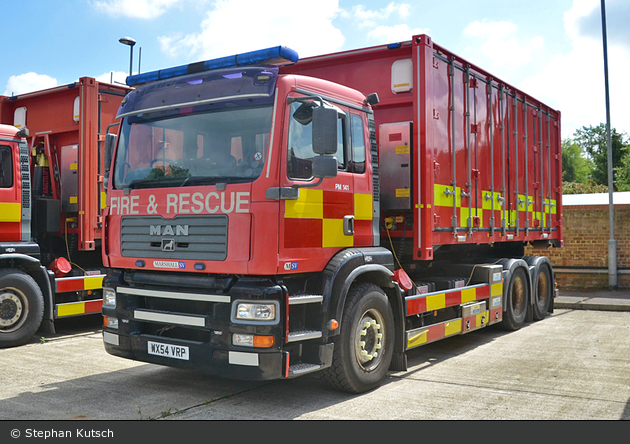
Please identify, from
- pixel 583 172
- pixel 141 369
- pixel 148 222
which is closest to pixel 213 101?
pixel 148 222

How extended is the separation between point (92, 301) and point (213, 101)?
527 centimetres

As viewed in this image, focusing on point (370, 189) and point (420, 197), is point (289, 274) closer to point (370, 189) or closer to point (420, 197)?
point (370, 189)

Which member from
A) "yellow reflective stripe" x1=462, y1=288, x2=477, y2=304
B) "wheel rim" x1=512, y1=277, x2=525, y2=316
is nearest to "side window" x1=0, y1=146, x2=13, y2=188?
"yellow reflective stripe" x1=462, y1=288, x2=477, y2=304

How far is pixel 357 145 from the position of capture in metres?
5.92

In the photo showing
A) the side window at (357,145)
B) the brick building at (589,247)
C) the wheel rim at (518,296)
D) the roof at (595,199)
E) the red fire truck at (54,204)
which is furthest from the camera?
the roof at (595,199)

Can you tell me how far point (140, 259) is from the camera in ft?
18.2

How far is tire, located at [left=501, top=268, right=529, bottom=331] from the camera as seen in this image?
30.8ft

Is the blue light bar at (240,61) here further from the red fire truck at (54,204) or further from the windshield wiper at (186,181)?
the red fire truck at (54,204)

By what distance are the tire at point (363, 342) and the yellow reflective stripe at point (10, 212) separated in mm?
5127

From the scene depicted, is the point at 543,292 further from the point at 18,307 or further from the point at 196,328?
the point at 18,307

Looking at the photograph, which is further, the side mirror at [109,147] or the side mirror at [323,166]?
the side mirror at [109,147]

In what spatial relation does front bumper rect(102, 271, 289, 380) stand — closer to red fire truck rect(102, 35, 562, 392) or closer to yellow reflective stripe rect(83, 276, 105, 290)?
red fire truck rect(102, 35, 562, 392)

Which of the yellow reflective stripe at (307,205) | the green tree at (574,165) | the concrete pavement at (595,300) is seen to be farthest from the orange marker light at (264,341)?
the green tree at (574,165)

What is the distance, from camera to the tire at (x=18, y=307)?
26.8ft
